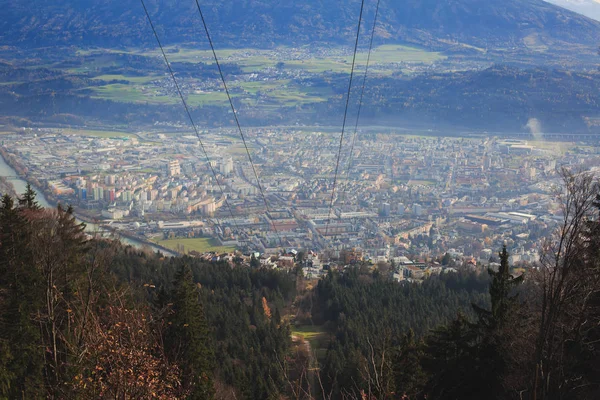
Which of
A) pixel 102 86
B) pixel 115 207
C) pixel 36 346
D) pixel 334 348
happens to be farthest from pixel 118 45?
pixel 36 346

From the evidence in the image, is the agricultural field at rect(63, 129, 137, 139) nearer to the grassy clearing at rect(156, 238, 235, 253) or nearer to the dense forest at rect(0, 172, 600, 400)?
the grassy clearing at rect(156, 238, 235, 253)

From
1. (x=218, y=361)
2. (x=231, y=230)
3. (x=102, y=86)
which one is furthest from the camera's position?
(x=102, y=86)

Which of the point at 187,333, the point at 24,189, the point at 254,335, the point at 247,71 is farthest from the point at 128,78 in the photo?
the point at 187,333

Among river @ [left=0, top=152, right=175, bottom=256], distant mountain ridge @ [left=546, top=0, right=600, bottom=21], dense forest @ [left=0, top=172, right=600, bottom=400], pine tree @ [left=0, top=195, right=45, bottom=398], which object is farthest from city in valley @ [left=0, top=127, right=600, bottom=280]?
distant mountain ridge @ [left=546, top=0, right=600, bottom=21]

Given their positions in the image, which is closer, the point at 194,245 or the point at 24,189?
the point at 194,245

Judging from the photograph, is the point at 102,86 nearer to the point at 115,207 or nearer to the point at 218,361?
the point at 115,207

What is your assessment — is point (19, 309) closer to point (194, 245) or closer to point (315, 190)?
point (194, 245)

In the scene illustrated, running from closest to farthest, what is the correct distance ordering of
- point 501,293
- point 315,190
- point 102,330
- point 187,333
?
1. point 102,330
2. point 501,293
3. point 187,333
4. point 315,190

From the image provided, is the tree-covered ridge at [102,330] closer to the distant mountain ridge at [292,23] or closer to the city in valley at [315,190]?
the city in valley at [315,190]
